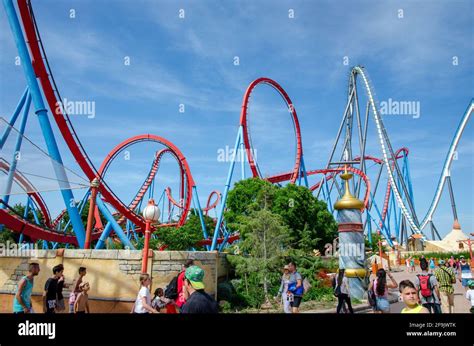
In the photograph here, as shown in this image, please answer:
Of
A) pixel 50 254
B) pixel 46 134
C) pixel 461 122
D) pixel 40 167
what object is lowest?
pixel 50 254

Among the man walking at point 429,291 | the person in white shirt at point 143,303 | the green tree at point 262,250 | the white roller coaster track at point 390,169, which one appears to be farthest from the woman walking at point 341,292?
the white roller coaster track at point 390,169

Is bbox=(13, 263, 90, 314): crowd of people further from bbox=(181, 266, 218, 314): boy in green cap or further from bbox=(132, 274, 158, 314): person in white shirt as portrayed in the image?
bbox=(181, 266, 218, 314): boy in green cap

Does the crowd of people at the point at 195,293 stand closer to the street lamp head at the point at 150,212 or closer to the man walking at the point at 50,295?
the man walking at the point at 50,295

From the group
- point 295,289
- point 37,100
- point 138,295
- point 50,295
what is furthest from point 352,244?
point 37,100

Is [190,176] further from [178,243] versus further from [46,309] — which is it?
[46,309]

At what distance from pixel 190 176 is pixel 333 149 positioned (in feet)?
43.5

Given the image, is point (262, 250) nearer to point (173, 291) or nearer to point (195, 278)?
point (173, 291)

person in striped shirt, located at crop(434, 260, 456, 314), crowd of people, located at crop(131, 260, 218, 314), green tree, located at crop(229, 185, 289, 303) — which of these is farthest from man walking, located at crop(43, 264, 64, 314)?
green tree, located at crop(229, 185, 289, 303)

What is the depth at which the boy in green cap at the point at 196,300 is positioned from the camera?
3004 mm

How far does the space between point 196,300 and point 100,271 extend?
23.3 ft

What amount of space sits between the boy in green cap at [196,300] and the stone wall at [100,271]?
21.2 ft
